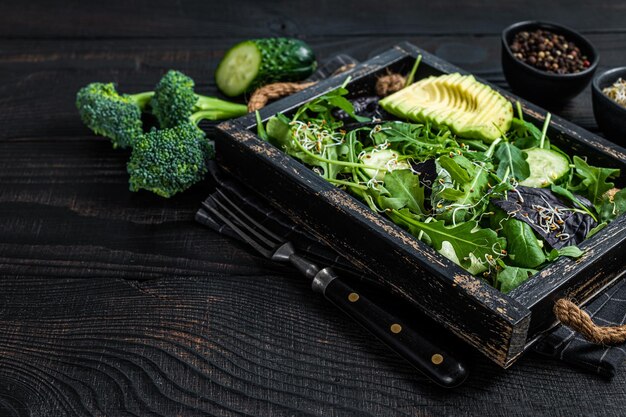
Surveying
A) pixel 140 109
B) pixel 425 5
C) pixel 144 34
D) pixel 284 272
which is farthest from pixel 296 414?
pixel 425 5

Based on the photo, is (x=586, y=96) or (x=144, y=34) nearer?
(x=586, y=96)

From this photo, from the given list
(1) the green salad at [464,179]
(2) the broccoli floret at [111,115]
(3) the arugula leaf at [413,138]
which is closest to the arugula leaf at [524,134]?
(1) the green salad at [464,179]

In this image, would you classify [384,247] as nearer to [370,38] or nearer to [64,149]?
[64,149]

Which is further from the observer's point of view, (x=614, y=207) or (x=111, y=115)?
(x=111, y=115)

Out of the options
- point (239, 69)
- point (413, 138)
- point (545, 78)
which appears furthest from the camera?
point (239, 69)

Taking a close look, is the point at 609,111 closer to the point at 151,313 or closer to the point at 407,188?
the point at 407,188

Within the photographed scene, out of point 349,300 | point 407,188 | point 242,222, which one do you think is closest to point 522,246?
point 407,188
